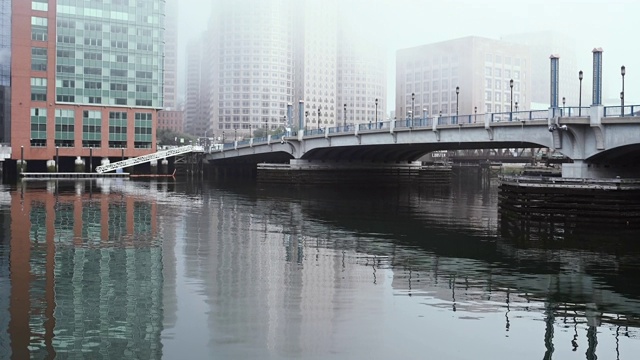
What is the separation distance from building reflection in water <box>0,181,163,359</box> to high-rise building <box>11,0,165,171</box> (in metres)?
75.3

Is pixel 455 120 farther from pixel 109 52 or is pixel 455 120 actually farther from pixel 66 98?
pixel 66 98

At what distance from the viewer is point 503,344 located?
15195mm

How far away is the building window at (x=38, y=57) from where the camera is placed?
108062mm

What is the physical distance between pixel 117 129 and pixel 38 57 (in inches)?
646

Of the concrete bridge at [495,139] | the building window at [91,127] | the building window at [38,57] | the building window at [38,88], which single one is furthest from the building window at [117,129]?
the concrete bridge at [495,139]

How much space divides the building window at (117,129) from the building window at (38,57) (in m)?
13.0

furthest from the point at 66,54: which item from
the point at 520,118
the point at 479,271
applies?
the point at 479,271

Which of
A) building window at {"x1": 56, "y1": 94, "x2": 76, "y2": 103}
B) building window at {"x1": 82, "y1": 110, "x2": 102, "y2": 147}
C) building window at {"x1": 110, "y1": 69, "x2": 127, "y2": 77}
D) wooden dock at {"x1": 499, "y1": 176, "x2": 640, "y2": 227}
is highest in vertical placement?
building window at {"x1": 110, "y1": 69, "x2": 127, "y2": 77}

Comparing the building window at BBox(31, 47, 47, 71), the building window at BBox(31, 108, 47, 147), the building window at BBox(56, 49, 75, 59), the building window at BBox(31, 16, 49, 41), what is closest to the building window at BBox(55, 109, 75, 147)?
the building window at BBox(31, 108, 47, 147)

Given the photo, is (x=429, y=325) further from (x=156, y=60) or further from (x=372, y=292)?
(x=156, y=60)

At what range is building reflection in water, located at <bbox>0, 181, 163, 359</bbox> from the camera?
47.6 feet

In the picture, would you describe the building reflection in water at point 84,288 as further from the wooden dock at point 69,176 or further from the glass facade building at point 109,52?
the glass facade building at point 109,52

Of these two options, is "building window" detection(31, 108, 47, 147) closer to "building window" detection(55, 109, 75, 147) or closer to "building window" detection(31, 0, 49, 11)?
"building window" detection(55, 109, 75, 147)

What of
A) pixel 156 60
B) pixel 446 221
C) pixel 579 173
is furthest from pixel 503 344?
pixel 156 60
